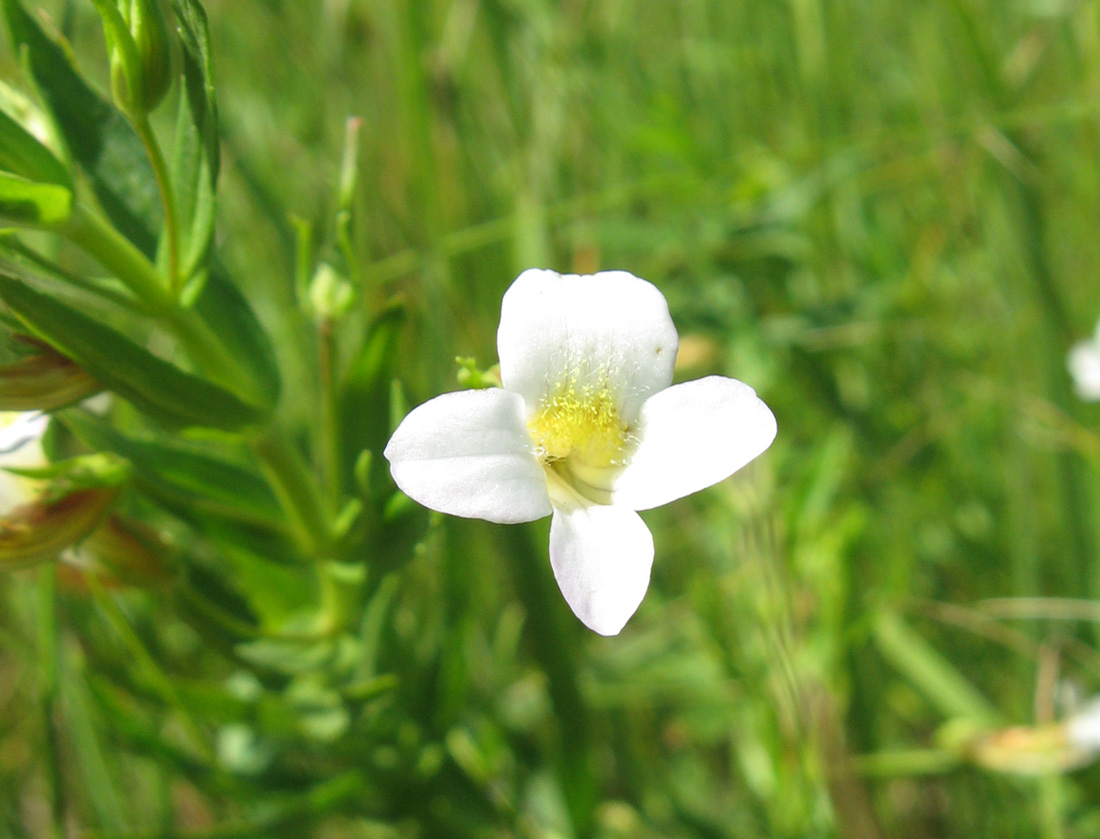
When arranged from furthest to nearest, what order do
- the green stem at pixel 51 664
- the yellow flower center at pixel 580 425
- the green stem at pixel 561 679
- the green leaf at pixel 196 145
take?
the green stem at pixel 561 679
the green stem at pixel 51 664
the yellow flower center at pixel 580 425
the green leaf at pixel 196 145

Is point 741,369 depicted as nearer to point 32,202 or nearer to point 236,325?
point 236,325

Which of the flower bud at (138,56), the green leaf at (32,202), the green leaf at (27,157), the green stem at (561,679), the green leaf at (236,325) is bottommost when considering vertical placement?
the green stem at (561,679)

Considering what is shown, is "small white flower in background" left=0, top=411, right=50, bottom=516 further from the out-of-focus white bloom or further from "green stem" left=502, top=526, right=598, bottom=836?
the out-of-focus white bloom

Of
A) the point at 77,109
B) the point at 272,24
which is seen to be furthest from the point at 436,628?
the point at 272,24

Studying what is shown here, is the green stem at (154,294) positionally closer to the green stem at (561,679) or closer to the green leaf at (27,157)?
the green leaf at (27,157)

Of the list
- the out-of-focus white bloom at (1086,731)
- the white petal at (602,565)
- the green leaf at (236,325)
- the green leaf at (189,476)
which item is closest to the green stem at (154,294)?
the green leaf at (236,325)

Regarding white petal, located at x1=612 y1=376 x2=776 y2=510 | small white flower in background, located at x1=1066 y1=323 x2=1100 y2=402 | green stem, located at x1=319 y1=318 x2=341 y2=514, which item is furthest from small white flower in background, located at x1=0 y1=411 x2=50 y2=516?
small white flower in background, located at x1=1066 y1=323 x2=1100 y2=402
